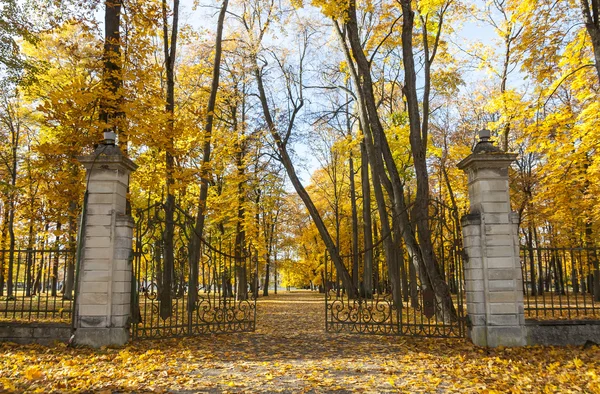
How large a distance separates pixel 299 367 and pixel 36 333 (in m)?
4.54

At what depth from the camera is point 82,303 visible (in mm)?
7066

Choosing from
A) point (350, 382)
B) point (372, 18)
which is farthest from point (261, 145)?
point (350, 382)

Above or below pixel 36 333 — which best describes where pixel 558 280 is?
above

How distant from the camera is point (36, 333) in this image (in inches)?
285

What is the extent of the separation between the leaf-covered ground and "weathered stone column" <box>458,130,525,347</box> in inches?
15.1

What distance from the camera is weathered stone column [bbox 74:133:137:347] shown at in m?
7.04

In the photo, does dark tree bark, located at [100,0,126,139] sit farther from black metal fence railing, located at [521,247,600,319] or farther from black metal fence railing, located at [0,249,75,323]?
black metal fence railing, located at [521,247,600,319]

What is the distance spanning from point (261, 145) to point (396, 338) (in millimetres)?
13186

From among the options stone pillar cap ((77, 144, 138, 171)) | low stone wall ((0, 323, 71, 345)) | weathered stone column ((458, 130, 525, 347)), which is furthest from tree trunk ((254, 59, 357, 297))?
low stone wall ((0, 323, 71, 345))

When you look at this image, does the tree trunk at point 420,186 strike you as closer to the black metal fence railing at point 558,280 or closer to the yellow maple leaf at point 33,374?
the black metal fence railing at point 558,280

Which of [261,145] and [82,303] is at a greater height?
[261,145]

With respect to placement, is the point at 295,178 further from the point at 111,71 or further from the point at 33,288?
the point at 33,288

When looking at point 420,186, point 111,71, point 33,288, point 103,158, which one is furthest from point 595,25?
point 33,288

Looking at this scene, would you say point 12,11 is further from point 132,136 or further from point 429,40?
point 429,40
